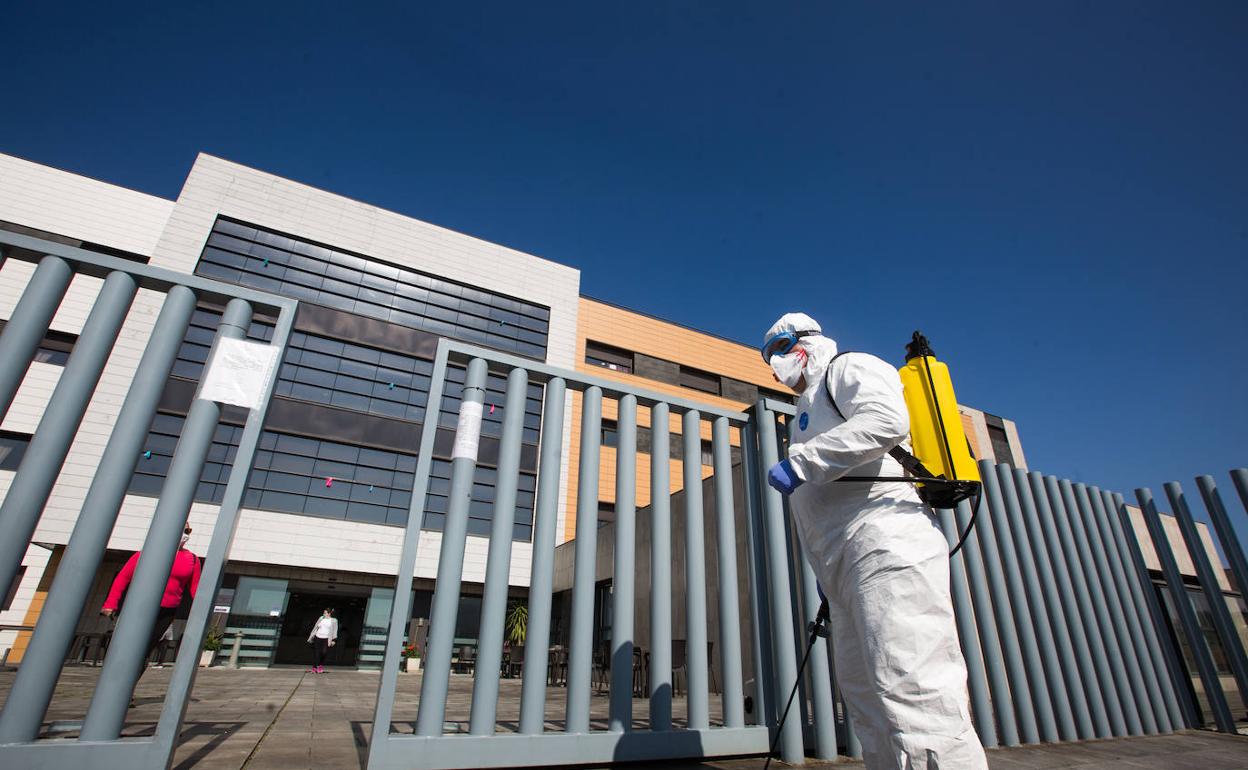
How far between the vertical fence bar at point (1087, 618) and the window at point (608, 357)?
20.0 metres

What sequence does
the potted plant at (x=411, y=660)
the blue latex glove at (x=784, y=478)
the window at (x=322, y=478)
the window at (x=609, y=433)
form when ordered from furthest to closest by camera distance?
the window at (x=609, y=433), the potted plant at (x=411, y=660), the window at (x=322, y=478), the blue latex glove at (x=784, y=478)

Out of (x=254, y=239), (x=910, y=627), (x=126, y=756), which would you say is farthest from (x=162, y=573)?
(x=254, y=239)

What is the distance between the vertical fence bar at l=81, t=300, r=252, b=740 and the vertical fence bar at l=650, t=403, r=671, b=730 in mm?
1871

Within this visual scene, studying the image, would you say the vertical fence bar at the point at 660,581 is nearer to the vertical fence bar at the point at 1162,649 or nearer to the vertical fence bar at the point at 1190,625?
the vertical fence bar at the point at 1162,649

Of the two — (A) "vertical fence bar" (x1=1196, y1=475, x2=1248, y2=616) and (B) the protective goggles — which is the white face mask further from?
(A) "vertical fence bar" (x1=1196, y1=475, x2=1248, y2=616)

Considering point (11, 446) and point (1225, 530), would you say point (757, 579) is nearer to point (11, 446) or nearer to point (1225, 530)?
point (1225, 530)

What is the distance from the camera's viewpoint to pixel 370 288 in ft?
69.3

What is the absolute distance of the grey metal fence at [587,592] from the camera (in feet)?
6.35

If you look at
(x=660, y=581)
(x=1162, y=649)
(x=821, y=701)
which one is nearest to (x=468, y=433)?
(x=660, y=581)

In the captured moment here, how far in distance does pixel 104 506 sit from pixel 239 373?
2.08ft

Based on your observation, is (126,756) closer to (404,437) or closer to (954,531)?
(954,531)

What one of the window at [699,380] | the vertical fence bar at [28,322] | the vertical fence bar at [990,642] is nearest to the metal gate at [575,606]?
the vertical fence bar at [28,322]

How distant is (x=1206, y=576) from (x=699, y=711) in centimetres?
560

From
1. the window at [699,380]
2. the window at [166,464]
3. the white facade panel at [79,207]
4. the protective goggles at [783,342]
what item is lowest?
the protective goggles at [783,342]
